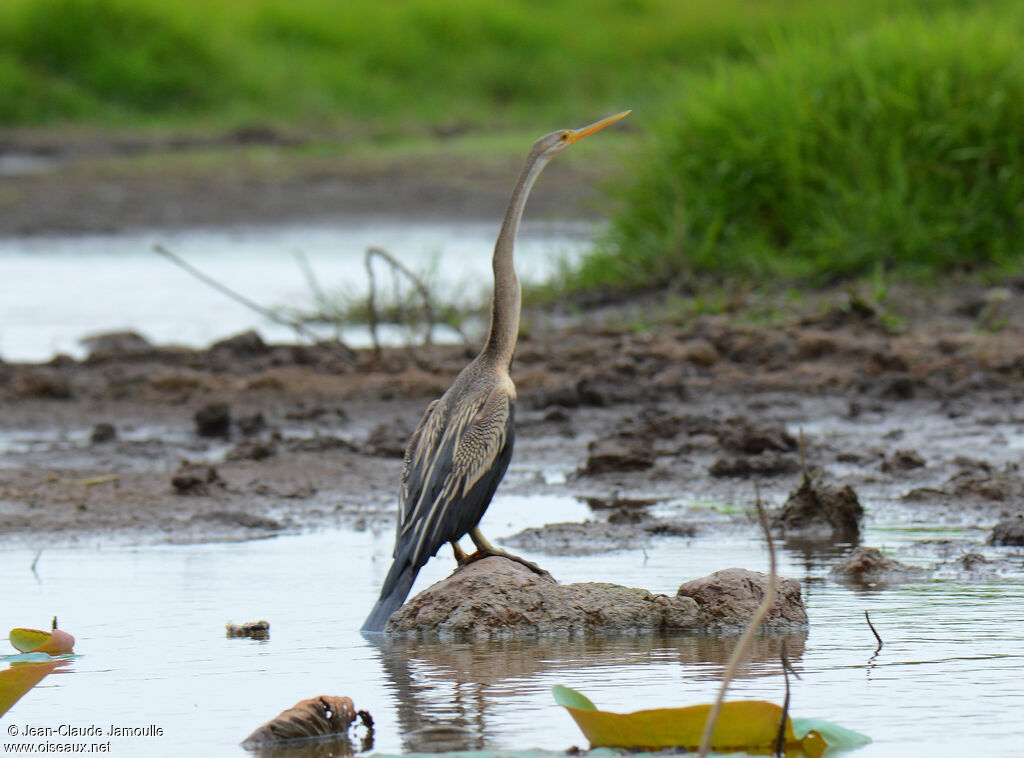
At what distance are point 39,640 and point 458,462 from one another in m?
1.22

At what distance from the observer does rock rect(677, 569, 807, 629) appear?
4930 millimetres

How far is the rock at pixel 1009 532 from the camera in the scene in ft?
19.7

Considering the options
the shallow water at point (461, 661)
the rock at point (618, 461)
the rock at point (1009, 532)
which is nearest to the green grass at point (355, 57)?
the rock at point (618, 461)

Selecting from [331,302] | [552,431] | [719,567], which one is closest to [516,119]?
[331,302]

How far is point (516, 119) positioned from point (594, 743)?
28252 mm

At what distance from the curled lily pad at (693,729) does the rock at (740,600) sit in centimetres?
119

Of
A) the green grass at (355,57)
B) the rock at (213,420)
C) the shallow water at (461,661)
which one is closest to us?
the shallow water at (461,661)

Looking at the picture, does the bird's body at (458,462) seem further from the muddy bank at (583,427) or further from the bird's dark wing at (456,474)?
the muddy bank at (583,427)

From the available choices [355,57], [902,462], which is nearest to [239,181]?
[355,57]

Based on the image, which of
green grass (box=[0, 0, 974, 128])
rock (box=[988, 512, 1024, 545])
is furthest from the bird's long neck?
green grass (box=[0, 0, 974, 128])

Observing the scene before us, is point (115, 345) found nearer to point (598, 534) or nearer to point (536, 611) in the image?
point (598, 534)

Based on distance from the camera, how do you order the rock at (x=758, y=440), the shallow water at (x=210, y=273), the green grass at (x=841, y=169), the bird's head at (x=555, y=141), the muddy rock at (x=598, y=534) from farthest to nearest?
the shallow water at (x=210, y=273) < the green grass at (x=841, y=169) < the rock at (x=758, y=440) < the muddy rock at (x=598, y=534) < the bird's head at (x=555, y=141)

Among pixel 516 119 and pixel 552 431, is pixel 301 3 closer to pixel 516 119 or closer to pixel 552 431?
pixel 516 119

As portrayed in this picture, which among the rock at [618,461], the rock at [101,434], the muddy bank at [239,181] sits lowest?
the rock at [618,461]
